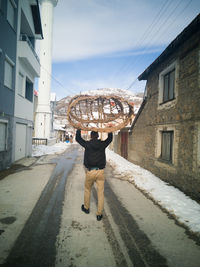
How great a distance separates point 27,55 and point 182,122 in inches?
398

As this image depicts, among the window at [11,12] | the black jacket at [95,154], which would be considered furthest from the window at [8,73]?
the black jacket at [95,154]

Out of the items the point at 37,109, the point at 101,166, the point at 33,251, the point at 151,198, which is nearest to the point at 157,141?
the point at 151,198

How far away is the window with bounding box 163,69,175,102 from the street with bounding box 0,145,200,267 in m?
4.98

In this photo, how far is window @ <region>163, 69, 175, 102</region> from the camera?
7.44 m

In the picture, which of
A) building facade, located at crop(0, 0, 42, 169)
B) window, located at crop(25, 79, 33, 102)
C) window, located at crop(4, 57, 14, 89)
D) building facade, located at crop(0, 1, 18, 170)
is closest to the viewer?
building facade, located at crop(0, 1, 18, 170)

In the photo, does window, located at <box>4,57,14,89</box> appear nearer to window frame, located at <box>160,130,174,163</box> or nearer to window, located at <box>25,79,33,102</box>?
window, located at <box>25,79,33,102</box>

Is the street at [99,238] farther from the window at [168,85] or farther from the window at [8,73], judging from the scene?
the window at [8,73]

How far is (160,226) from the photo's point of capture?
362cm

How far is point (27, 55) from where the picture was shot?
1070 centimetres

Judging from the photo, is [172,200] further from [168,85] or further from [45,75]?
[45,75]

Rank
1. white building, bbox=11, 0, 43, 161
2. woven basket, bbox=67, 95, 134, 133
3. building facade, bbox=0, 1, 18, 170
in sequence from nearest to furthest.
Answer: woven basket, bbox=67, 95, 134, 133
building facade, bbox=0, 1, 18, 170
white building, bbox=11, 0, 43, 161

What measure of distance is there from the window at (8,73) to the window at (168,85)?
26.8 ft

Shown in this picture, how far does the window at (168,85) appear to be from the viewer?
7.44m

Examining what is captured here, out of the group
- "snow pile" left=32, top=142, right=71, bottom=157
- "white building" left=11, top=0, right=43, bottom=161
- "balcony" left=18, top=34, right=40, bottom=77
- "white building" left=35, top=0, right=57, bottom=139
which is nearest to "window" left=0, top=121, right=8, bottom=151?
"white building" left=11, top=0, right=43, bottom=161
